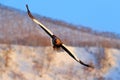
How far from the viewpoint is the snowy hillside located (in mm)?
10656

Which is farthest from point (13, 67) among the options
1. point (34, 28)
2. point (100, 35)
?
point (100, 35)

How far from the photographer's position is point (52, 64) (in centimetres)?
1102

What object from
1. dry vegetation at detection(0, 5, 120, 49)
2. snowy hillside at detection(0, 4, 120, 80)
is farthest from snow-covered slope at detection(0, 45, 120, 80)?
dry vegetation at detection(0, 5, 120, 49)

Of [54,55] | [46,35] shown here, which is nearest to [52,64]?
[54,55]

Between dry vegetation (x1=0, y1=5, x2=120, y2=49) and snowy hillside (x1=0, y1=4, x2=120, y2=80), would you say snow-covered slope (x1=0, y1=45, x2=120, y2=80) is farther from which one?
dry vegetation (x1=0, y1=5, x2=120, y2=49)

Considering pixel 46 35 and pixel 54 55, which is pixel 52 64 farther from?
pixel 46 35

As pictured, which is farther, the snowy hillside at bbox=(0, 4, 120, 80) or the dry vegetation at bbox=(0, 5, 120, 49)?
the dry vegetation at bbox=(0, 5, 120, 49)

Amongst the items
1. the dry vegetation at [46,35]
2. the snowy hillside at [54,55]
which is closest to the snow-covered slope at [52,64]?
the snowy hillside at [54,55]

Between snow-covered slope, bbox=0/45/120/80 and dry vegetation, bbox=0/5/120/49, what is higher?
dry vegetation, bbox=0/5/120/49

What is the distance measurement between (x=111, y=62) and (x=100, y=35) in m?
0.78

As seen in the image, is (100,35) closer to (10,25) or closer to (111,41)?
(111,41)

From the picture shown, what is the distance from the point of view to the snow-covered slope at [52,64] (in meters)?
10.6

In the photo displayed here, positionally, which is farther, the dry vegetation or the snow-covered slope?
the dry vegetation

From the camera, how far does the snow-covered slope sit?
10586 mm
